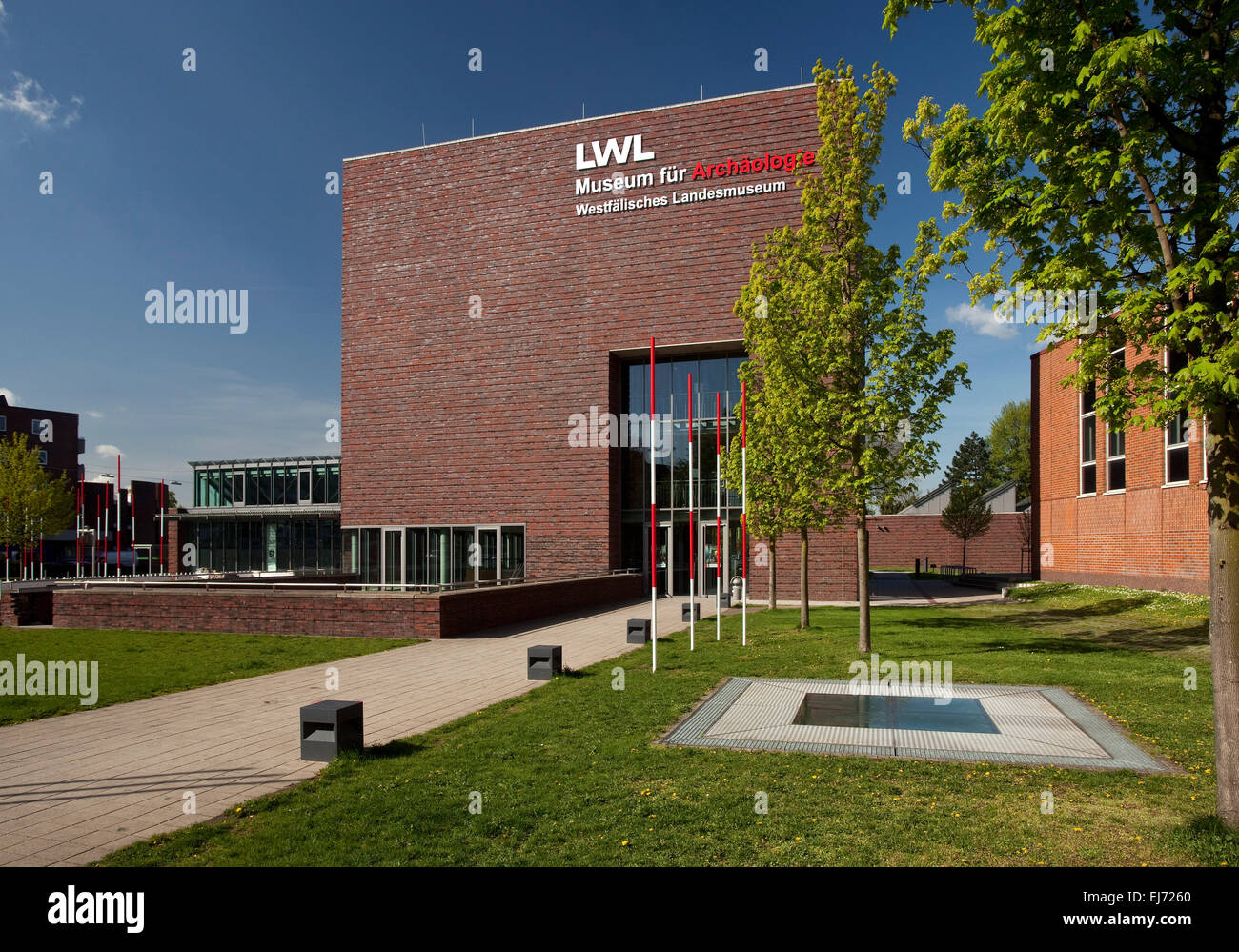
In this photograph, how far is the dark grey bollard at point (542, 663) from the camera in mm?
11766

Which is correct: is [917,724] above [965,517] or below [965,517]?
below

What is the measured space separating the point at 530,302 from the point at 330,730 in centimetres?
2620

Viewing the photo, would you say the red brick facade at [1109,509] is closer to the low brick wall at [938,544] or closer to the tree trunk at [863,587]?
the tree trunk at [863,587]

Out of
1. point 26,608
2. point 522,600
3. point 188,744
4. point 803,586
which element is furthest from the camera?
point 522,600

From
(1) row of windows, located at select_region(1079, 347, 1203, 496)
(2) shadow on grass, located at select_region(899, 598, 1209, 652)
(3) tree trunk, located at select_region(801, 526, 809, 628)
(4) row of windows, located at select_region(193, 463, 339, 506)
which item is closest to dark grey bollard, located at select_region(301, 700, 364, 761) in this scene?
(3) tree trunk, located at select_region(801, 526, 809, 628)

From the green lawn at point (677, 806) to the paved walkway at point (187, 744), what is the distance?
1.61ft

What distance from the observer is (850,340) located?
552 inches

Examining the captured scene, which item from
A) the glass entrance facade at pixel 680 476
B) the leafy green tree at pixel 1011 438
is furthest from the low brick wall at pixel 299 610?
the leafy green tree at pixel 1011 438

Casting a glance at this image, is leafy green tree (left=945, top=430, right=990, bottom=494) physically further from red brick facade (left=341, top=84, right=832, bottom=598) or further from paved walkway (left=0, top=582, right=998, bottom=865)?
paved walkway (left=0, top=582, right=998, bottom=865)

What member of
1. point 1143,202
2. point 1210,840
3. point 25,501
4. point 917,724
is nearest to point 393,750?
point 917,724

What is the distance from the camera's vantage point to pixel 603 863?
15.6 feet

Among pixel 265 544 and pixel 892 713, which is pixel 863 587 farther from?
pixel 265 544
